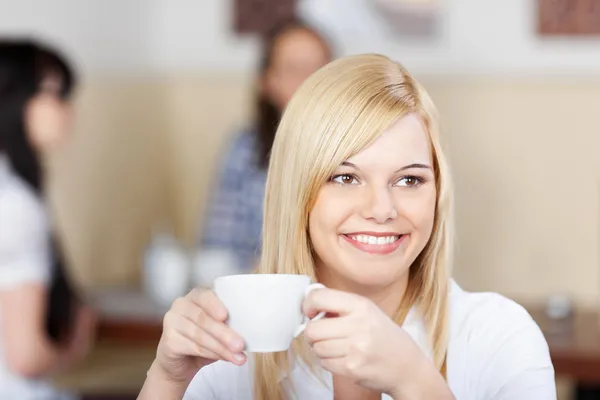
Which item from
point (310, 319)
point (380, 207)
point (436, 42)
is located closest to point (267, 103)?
point (436, 42)

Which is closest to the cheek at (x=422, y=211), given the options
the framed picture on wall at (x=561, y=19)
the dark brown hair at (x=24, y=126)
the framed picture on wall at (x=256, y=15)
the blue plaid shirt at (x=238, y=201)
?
the dark brown hair at (x=24, y=126)

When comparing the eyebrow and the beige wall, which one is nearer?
the eyebrow

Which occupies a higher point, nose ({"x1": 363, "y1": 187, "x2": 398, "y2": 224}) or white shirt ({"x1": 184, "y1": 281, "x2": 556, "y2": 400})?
nose ({"x1": 363, "y1": 187, "x2": 398, "y2": 224})

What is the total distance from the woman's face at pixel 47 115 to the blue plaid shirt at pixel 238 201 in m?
0.58

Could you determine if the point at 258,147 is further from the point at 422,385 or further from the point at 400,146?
the point at 422,385

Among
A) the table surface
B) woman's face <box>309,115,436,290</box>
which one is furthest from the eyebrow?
the table surface

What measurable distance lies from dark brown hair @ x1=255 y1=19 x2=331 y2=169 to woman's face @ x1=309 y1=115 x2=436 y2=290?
173cm

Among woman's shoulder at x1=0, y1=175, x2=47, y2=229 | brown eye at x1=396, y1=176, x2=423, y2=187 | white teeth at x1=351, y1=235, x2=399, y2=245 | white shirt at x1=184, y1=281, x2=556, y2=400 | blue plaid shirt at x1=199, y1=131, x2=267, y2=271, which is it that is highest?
brown eye at x1=396, y1=176, x2=423, y2=187

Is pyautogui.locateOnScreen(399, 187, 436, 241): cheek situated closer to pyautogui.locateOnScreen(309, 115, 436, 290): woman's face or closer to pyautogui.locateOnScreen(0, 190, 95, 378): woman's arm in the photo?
pyautogui.locateOnScreen(309, 115, 436, 290): woman's face

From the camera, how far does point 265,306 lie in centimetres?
81

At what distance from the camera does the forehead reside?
3.10 feet

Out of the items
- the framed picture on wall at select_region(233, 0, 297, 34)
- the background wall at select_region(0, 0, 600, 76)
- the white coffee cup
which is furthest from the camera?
the framed picture on wall at select_region(233, 0, 297, 34)

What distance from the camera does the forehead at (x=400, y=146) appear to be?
0.94m

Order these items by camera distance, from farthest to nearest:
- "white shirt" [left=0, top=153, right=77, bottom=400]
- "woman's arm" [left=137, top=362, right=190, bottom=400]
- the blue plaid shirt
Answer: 1. the blue plaid shirt
2. "white shirt" [left=0, top=153, right=77, bottom=400]
3. "woman's arm" [left=137, top=362, right=190, bottom=400]
